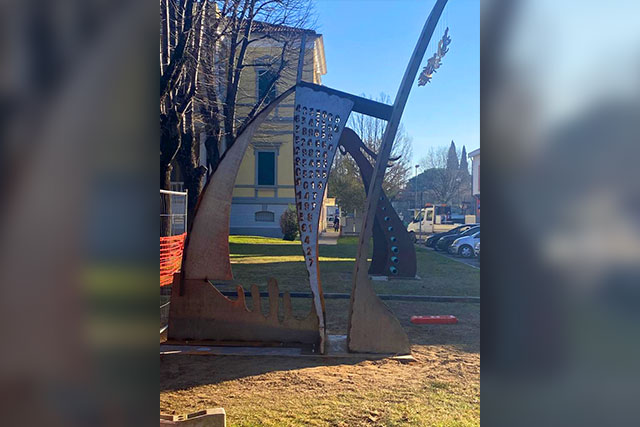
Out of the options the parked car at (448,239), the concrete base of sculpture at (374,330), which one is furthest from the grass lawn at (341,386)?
the parked car at (448,239)

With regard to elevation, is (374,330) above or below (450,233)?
below

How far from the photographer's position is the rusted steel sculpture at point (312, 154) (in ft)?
19.2

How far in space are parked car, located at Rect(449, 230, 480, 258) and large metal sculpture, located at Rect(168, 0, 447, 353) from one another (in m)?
13.3

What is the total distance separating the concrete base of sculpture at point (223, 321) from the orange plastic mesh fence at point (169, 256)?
4.67 m

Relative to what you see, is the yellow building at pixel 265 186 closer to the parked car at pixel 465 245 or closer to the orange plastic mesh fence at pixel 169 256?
the parked car at pixel 465 245

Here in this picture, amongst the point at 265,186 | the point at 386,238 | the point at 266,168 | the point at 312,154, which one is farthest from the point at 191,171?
the point at 266,168

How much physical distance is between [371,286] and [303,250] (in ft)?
3.24

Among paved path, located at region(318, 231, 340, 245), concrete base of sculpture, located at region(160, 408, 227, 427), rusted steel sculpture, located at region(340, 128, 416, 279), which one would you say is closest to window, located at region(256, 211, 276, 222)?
paved path, located at region(318, 231, 340, 245)

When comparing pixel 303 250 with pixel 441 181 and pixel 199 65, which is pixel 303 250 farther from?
pixel 441 181

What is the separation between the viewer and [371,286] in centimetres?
577
